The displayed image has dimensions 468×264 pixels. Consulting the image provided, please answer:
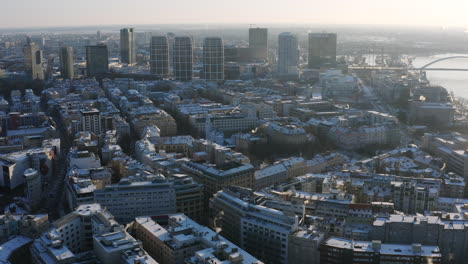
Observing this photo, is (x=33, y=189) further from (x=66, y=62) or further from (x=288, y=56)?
(x=288, y=56)

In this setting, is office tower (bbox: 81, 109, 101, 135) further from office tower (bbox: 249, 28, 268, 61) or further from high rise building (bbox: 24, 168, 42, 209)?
office tower (bbox: 249, 28, 268, 61)

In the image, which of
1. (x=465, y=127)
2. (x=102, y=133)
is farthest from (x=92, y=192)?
(x=465, y=127)

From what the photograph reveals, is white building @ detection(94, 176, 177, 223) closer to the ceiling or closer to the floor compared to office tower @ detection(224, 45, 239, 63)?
closer to the floor

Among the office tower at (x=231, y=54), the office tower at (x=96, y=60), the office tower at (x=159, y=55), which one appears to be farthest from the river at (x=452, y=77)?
the office tower at (x=96, y=60)

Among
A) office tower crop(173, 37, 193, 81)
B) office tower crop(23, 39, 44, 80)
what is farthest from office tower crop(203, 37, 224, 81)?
office tower crop(23, 39, 44, 80)

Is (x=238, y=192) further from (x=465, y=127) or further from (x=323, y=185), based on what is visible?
(x=465, y=127)

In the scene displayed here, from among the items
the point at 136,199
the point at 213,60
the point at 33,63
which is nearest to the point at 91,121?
the point at 136,199

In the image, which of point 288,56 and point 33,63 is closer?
point 33,63

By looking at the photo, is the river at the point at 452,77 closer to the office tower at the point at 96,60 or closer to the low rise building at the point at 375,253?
the office tower at the point at 96,60

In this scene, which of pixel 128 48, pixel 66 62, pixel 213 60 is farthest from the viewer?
pixel 128 48
